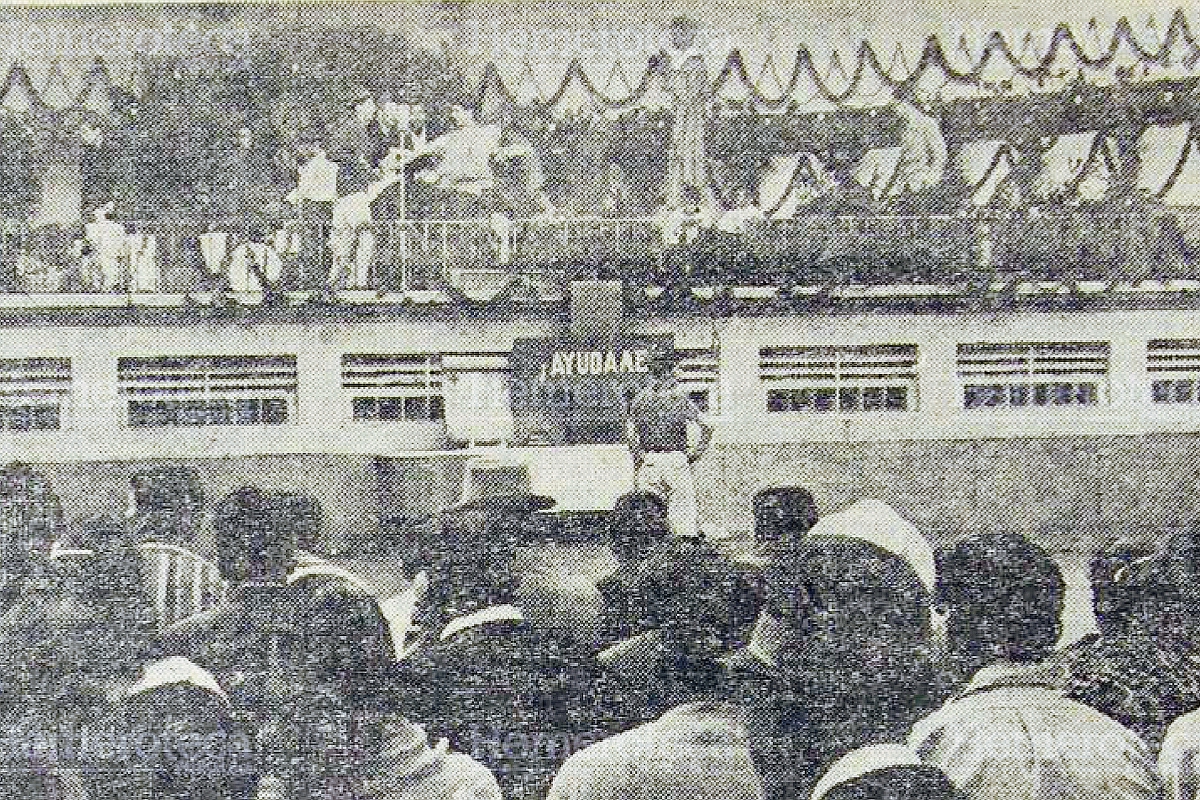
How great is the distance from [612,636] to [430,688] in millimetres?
326

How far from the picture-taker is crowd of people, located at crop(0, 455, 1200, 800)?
1.90 meters

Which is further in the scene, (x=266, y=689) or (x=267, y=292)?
(x=267, y=292)

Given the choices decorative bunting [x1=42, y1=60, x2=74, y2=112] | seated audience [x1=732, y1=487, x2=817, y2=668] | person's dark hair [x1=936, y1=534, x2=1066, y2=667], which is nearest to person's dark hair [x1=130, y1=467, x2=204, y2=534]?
decorative bunting [x1=42, y1=60, x2=74, y2=112]

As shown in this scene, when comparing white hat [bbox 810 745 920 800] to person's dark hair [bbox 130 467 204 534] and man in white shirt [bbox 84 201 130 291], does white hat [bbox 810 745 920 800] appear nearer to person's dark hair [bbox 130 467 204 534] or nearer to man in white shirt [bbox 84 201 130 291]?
person's dark hair [bbox 130 467 204 534]

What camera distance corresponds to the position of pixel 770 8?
3029mm

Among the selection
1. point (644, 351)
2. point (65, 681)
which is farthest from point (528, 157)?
point (65, 681)

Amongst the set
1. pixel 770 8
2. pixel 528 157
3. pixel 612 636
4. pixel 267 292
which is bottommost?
pixel 612 636

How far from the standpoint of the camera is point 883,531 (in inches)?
113

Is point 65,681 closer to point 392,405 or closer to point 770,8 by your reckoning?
point 392,405

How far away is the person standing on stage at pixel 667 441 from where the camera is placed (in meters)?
3.00

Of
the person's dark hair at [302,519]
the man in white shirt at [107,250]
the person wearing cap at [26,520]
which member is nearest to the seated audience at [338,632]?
the person's dark hair at [302,519]

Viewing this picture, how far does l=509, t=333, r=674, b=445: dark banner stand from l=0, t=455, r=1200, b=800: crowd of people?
0.19m

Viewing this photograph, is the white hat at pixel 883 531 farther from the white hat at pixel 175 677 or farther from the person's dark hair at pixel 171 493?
the person's dark hair at pixel 171 493

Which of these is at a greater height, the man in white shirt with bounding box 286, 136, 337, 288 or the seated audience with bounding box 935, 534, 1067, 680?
the man in white shirt with bounding box 286, 136, 337, 288
